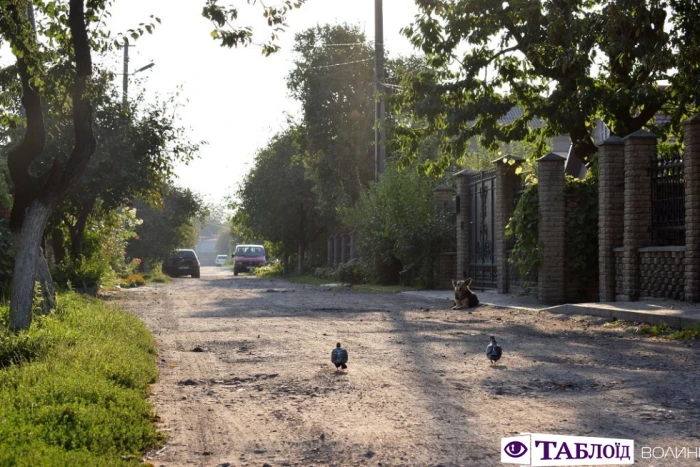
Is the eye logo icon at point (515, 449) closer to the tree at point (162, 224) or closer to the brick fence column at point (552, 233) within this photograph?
the brick fence column at point (552, 233)

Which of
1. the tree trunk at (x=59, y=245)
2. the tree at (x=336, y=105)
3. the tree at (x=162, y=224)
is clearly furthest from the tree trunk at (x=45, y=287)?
the tree at (x=162, y=224)

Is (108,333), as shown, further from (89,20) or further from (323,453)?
(323,453)

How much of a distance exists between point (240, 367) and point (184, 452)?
376cm

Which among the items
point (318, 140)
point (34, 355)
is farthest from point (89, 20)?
point (318, 140)

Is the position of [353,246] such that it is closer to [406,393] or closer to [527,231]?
[527,231]

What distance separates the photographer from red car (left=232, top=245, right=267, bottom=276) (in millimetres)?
66000

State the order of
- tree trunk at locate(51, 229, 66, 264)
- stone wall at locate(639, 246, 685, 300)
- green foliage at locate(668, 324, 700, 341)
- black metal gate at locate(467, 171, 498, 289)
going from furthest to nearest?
tree trunk at locate(51, 229, 66, 264)
black metal gate at locate(467, 171, 498, 289)
stone wall at locate(639, 246, 685, 300)
green foliage at locate(668, 324, 700, 341)

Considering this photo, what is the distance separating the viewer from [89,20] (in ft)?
39.0

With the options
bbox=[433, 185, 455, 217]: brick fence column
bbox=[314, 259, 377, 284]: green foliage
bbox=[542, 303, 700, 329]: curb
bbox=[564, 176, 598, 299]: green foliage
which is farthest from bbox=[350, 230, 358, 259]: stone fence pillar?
bbox=[542, 303, 700, 329]: curb

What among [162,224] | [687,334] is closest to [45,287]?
[687,334]

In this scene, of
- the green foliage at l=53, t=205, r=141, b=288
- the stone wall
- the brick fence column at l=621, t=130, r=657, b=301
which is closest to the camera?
the stone wall

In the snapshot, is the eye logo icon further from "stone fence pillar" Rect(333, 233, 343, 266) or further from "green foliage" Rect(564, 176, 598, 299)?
"stone fence pillar" Rect(333, 233, 343, 266)

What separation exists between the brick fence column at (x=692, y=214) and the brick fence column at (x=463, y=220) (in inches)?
445

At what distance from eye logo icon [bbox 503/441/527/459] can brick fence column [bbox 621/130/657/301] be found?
1212 centimetres
